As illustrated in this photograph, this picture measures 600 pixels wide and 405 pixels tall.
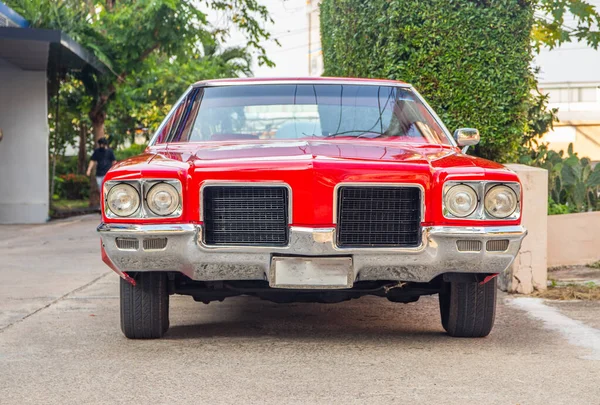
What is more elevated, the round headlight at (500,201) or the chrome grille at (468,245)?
the round headlight at (500,201)

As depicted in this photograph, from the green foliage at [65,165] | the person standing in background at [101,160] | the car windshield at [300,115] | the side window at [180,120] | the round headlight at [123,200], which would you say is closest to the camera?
the round headlight at [123,200]

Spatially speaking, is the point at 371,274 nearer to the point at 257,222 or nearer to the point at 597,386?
the point at 257,222

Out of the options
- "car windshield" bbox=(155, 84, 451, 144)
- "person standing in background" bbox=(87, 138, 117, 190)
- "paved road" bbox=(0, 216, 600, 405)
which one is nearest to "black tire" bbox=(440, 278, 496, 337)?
"paved road" bbox=(0, 216, 600, 405)

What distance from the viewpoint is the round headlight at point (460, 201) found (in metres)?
5.29

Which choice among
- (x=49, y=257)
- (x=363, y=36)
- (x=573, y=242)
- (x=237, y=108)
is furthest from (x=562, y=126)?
(x=237, y=108)

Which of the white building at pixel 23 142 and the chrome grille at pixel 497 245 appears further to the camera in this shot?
the white building at pixel 23 142

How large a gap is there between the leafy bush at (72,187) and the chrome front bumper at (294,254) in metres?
23.0

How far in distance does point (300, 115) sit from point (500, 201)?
1.75m

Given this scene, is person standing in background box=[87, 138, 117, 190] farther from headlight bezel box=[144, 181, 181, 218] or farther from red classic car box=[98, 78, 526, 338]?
headlight bezel box=[144, 181, 181, 218]

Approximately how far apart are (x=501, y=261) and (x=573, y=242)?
4.32 m

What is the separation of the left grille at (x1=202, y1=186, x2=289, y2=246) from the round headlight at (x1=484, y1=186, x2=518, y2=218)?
1.14 m

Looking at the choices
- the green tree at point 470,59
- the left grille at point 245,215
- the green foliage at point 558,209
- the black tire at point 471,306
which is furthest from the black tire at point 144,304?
the green foliage at point 558,209

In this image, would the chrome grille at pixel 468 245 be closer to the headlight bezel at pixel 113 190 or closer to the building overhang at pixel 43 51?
the headlight bezel at pixel 113 190

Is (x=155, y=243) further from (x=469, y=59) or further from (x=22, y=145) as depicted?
(x=22, y=145)
